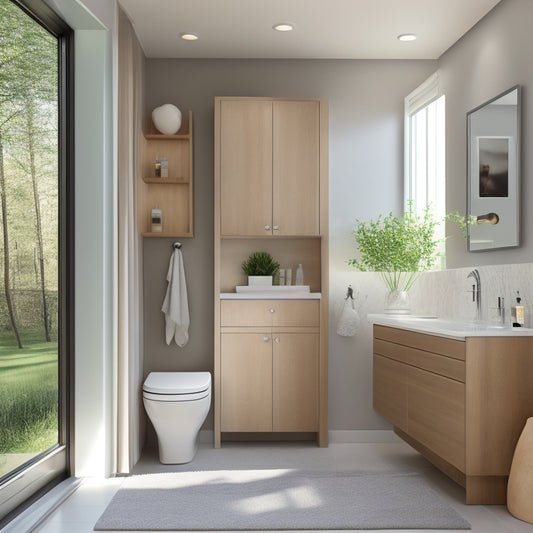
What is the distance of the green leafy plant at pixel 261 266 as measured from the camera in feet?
14.5

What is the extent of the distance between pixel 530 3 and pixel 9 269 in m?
2.85

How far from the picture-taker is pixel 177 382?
3.84 m

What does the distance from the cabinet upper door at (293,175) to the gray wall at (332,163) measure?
A: 32 cm

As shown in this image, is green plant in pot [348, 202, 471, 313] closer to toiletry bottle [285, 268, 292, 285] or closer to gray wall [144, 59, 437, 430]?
gray wall [144, 59, 437, 430]

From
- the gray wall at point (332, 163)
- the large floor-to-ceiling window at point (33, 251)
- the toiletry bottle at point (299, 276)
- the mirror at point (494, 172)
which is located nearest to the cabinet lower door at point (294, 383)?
the gray wall at point (332, 163)

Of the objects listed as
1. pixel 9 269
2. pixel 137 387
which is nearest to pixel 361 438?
pixel 137 387

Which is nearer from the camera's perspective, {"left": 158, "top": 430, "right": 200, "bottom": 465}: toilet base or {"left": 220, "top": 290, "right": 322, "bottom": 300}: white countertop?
{"left": 158, "top": 430, "right": 200, "bottom": 465}: toilet base

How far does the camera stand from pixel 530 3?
319cm

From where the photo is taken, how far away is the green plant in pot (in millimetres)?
4211

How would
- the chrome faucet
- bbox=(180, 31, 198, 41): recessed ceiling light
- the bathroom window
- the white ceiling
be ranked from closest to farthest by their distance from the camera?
the chrome faucet, the white ceiling, bbox=(180, 31, 198, 41): recessed ceiling light, the bathroom window

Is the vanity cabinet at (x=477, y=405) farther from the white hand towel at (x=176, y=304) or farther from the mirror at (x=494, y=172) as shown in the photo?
the white hand towel at (x=176, y=304)

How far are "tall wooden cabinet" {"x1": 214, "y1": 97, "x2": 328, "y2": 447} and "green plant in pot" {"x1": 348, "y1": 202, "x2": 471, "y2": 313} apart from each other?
32 cm

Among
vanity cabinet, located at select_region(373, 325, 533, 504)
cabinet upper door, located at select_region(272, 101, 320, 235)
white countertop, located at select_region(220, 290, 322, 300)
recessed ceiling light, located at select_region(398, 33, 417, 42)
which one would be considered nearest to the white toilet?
white countertop, located at select_region(220, 290, 322, 300)

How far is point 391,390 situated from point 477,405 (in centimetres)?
105
